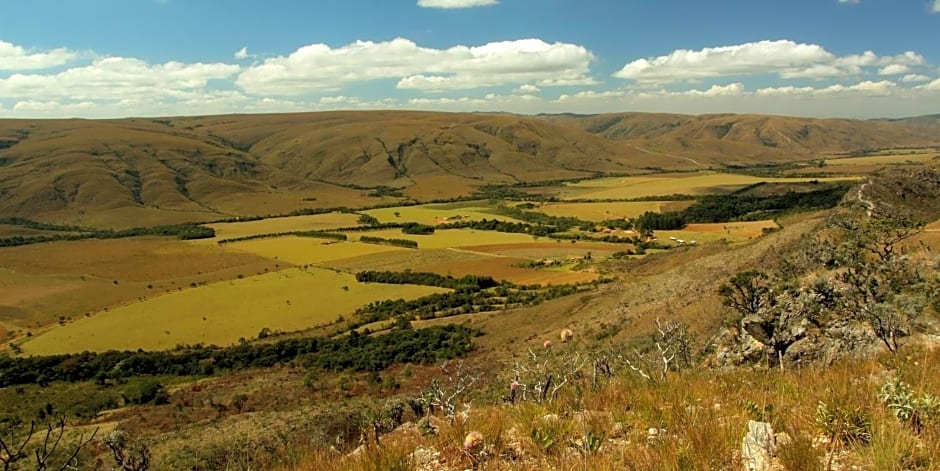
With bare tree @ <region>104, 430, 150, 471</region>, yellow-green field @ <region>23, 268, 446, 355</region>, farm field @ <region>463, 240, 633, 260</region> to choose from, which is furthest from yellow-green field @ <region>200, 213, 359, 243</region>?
bare tree @ <region>104, 430, 150, 471</region>

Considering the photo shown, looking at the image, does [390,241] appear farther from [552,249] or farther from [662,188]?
[662,188]

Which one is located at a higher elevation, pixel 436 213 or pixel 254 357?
pixel 436 213

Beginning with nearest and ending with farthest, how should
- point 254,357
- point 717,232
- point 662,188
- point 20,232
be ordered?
1. point 254,357
2. point 717,232
3. point 20,232
4. point 662,188

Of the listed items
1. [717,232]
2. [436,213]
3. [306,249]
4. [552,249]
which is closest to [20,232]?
[306,249]

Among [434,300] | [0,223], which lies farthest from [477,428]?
[0,223]

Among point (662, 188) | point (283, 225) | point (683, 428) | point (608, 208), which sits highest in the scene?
point (683, 428)

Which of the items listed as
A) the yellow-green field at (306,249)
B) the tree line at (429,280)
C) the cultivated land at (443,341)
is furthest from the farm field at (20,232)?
the tree line at (429,280)

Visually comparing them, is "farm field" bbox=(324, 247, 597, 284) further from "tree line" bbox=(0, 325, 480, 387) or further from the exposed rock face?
the exposed rock face
